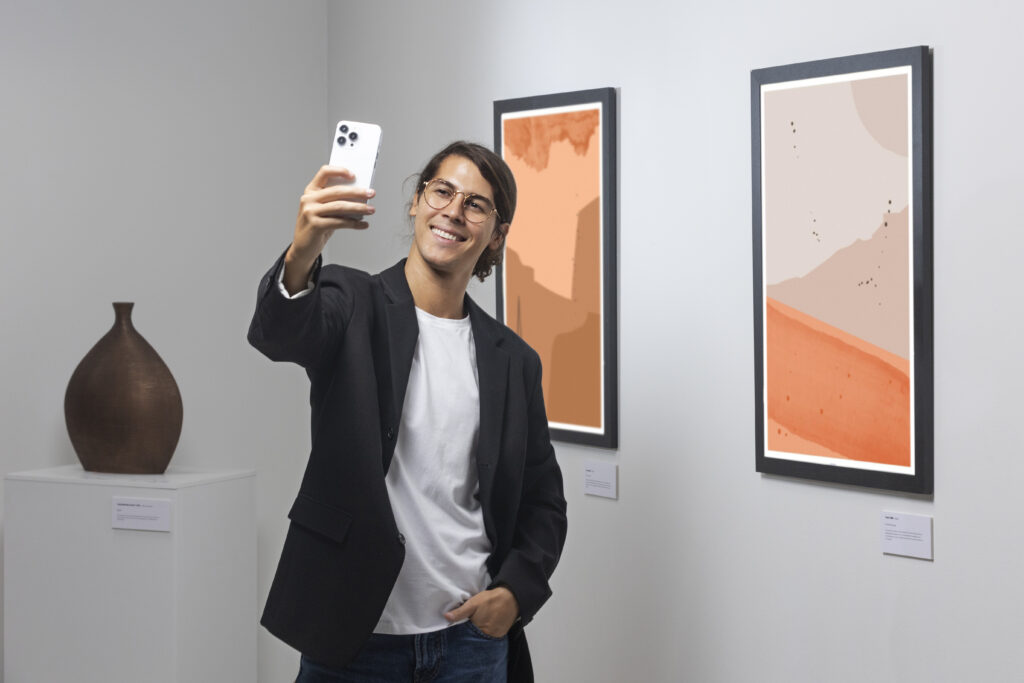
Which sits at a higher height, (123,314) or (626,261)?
(626,261)

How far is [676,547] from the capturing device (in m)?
2.73

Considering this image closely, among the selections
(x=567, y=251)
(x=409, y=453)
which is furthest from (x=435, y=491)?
(x=567, y=251)

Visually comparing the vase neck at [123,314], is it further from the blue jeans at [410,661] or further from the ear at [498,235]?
the blue jeans at [410,661]

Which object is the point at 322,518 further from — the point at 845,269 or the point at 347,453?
the point at 845,269

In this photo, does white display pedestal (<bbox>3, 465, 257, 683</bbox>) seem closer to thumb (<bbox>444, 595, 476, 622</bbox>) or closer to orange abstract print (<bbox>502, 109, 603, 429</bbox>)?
orange abstract print (<bbox>502, 109, 603, 429</bbox>)

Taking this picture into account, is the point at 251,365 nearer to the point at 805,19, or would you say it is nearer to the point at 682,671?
the point at 682,671

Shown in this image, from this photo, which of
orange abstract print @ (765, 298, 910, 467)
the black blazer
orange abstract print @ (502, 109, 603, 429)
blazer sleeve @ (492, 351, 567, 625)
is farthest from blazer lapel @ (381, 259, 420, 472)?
orange abstract print @ (502, 109, 603, 429)

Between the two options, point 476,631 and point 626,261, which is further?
point 626,261

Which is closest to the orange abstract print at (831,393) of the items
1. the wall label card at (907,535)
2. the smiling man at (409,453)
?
the wall label card at (907,535)

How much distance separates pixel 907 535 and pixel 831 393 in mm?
363

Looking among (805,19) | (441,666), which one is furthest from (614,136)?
(441,666)

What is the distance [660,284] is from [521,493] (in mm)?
990

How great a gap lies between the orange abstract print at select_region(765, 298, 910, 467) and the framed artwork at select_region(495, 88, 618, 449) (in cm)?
54

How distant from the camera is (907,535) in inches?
88.6
